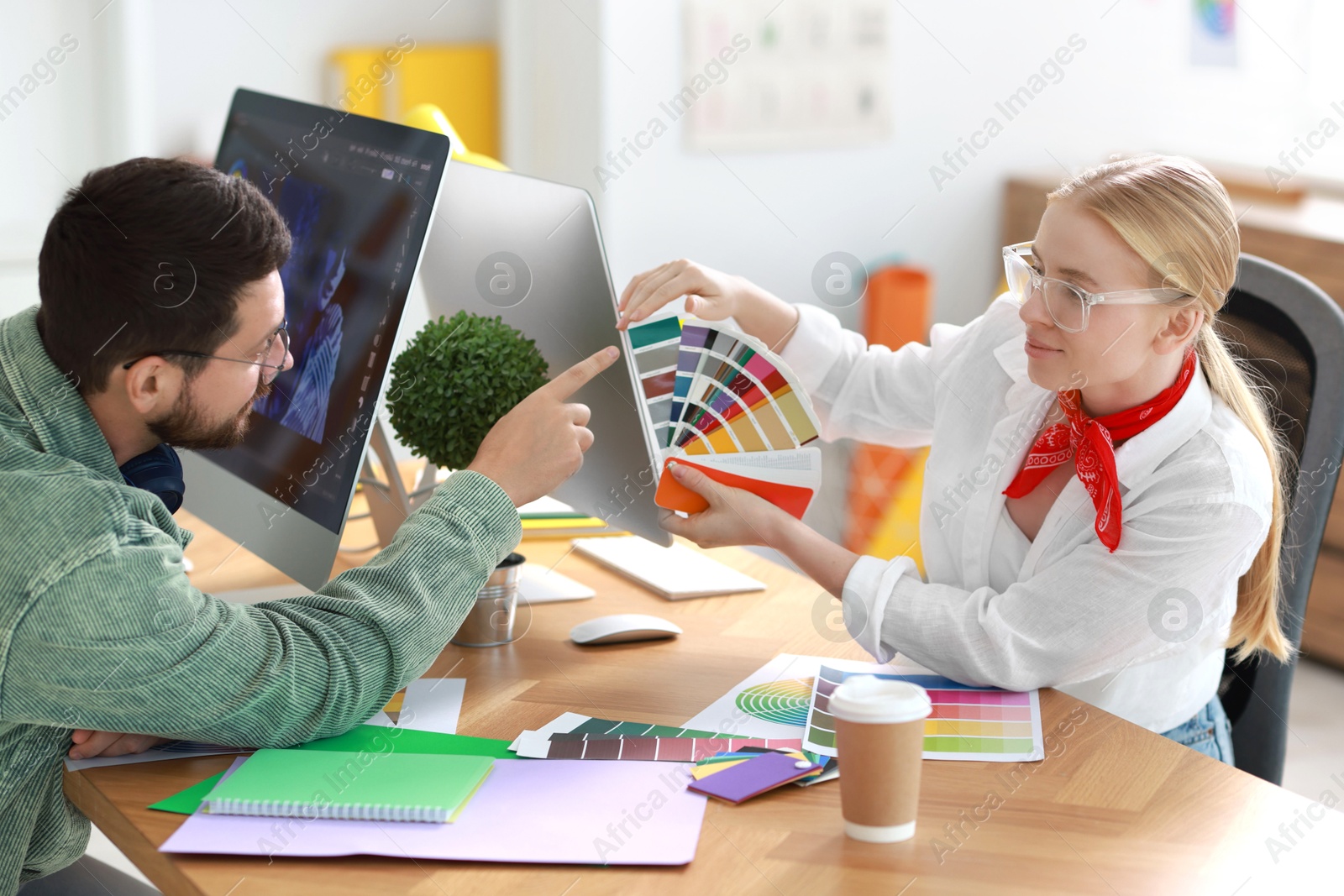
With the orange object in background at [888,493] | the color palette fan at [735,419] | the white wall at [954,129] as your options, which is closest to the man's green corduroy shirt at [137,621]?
the color palette fan at [735,419]

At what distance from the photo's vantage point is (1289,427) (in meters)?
1.52

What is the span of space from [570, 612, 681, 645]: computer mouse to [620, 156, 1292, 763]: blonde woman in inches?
4.5

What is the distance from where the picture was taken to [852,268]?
12.5 ft

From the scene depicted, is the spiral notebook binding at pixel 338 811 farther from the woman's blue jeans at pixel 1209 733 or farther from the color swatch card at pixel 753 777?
the woman's blue jeans at pixel 1209 733

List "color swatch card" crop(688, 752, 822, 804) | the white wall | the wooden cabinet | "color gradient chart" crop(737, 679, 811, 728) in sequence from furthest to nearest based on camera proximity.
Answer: the white wall → the wooden cabinet → "color gradient chart" crop(737, 679, 811, 728) → "color swatch card" crop(688, 752, 822, 804)

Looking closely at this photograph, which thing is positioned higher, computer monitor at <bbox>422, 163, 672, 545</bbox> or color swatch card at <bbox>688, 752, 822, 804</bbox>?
computer monitor at <bbox>422, 163, 672, 545</bbox>

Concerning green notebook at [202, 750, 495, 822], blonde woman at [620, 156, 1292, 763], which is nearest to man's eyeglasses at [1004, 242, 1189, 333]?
blonde woman at [620, 156, 1292, 763]

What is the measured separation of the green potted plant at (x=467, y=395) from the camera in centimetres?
136

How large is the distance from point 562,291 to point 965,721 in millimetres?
658

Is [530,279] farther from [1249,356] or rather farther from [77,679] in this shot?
[1249,356]

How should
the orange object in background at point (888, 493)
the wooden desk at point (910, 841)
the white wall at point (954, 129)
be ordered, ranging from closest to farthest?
the wooden desk at point (910, 841)
the orange object in background at point (888, 493)
the white wall at point (954, 129)

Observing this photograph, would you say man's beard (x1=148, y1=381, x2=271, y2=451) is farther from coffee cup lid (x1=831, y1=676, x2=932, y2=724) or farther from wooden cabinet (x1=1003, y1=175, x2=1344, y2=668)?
wooden cabinet (x1=1003, y1=175, x2=1344, y2=668)

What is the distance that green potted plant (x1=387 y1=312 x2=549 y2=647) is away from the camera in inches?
53.5

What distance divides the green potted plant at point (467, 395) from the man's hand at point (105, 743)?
366mm
